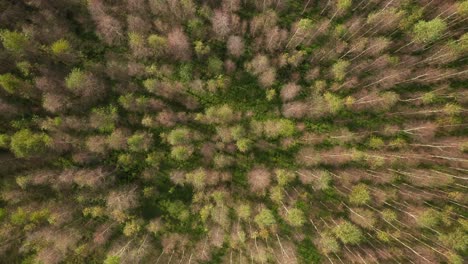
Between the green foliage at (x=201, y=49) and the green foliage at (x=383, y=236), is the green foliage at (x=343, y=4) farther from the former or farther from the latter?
the green foliage at (x=383, y=236)

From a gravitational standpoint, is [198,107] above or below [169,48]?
below

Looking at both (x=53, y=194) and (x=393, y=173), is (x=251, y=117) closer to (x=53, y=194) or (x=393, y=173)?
(x=393, y=173)

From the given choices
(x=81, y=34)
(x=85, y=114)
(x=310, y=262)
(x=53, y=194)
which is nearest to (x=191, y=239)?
(x=310, y=262)

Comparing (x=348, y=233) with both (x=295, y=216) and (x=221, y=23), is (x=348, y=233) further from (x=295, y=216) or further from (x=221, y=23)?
(x=221, y=23)

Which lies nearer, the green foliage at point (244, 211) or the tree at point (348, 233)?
the tree at point (348, 233)

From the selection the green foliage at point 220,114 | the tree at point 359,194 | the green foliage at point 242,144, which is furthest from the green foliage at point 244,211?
the tree at point 359,194

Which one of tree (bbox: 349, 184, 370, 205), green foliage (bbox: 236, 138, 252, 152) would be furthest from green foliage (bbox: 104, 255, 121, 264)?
tree (bbox: 349, 184, 370, 205)

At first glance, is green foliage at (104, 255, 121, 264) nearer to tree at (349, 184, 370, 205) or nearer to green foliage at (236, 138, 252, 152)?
green foliage at (236, 138, 252, 152)
